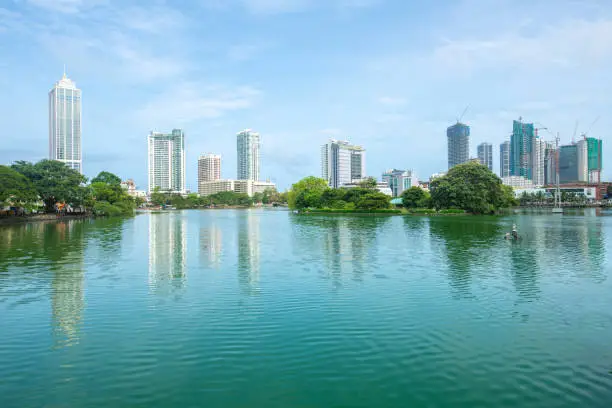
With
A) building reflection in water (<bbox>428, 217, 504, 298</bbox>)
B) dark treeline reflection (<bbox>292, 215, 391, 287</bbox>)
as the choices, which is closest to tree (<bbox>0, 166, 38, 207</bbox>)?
dark treeline reflection (<bbox>292, 215, 391, 287</bbox>)

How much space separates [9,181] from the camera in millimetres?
49000

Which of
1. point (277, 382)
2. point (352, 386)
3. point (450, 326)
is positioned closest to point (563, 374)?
point (450, 326)

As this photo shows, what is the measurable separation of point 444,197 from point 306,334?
210ft

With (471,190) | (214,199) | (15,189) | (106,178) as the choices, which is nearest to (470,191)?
(471,190)

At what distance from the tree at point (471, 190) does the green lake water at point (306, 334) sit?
1950 inches

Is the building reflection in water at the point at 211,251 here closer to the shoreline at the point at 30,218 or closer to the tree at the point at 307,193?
the shoreline at the point at 30,218

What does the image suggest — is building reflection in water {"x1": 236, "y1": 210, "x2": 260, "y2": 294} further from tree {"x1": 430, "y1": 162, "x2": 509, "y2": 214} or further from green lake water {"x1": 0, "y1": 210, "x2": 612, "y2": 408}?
tree {"x1": 430, "y1": 162, "x2": 509, "y2": 214}

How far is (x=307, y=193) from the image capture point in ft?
315

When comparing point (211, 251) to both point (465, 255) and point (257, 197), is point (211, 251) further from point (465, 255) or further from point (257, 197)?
point (257, 197)

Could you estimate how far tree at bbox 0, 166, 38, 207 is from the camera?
4842 centimetres

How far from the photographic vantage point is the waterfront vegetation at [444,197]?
223ft

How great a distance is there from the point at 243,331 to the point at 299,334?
4.42ft

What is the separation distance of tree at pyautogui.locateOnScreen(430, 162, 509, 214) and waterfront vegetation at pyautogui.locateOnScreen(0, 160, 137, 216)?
5551 cm

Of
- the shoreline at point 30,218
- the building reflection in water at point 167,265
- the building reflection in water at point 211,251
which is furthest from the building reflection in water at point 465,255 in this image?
the shoreline at point 30,218
